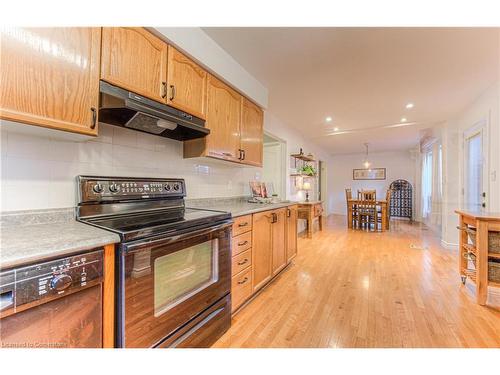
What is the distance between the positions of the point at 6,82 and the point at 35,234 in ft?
2.00

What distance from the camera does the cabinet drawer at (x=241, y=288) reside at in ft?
5.46

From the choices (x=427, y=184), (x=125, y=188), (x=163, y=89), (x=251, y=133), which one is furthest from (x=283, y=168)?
(x=427, y=184)

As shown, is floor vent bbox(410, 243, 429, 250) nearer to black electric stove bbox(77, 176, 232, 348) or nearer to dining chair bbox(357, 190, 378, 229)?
dining chair bbox(357, 190, 378, 229)

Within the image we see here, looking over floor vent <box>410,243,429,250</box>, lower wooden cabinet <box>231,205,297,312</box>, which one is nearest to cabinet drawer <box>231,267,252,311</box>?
lower wooden cabinet <box>231,205,297,312</box>

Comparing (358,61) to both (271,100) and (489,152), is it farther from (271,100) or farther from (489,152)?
(489,152)

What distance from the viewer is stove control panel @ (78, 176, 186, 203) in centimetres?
124

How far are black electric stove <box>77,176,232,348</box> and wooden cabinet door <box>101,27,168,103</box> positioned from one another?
60 cm

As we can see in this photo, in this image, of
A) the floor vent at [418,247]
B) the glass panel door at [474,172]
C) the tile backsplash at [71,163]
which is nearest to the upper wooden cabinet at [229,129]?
the tile backsplash at [71,163]

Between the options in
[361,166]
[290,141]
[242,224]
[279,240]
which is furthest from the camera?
[361,166]

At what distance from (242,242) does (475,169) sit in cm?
377

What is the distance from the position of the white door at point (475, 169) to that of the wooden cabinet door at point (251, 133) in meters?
2.97

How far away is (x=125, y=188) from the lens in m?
1.41

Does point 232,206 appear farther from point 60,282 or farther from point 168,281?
point 60,282

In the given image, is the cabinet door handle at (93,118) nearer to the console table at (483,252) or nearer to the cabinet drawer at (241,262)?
the cabinet drawer at (241,262)
